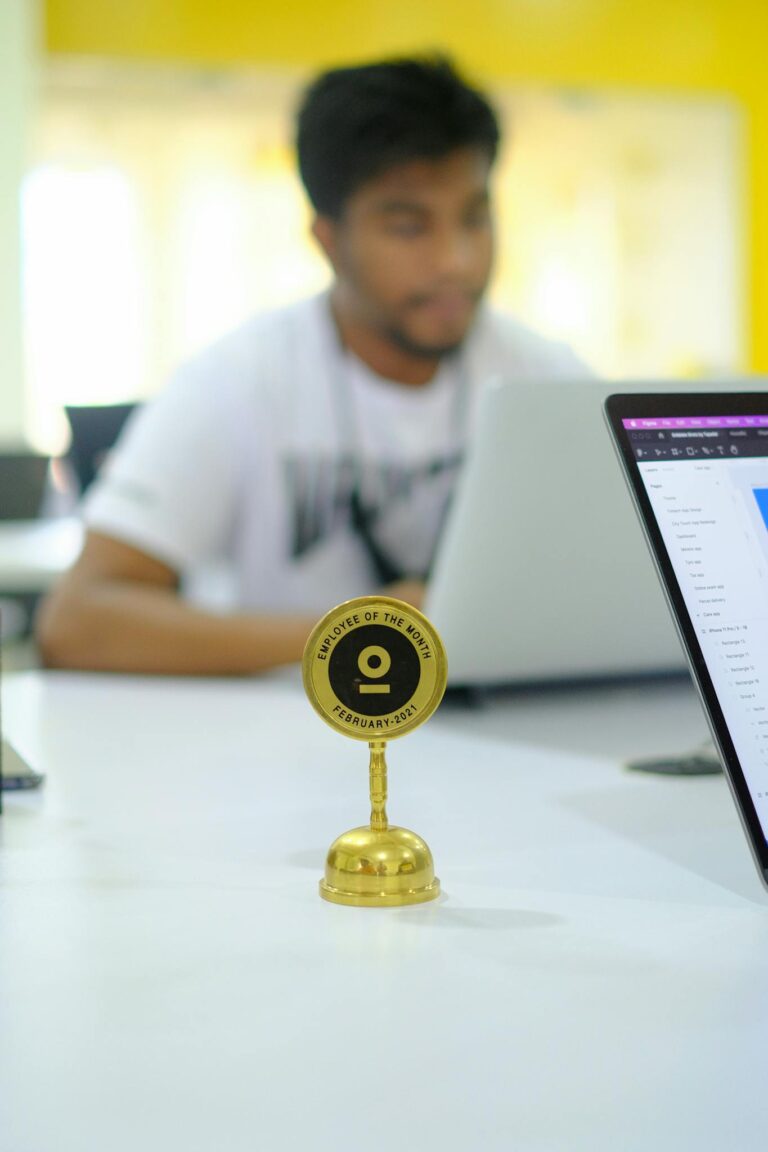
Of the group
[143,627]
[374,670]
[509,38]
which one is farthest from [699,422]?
[509,38]

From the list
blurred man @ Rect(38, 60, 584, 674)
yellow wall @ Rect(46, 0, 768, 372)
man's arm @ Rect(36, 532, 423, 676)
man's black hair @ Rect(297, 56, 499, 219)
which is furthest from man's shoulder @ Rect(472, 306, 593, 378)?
yellow wall @ Rect(46, 0, 768, 372)

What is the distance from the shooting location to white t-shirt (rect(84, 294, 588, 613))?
1.76 meters

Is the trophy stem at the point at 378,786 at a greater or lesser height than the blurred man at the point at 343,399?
lesser

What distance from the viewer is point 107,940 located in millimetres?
584

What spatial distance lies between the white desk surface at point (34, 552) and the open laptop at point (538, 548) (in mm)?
1032

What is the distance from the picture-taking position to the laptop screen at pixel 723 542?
62cm

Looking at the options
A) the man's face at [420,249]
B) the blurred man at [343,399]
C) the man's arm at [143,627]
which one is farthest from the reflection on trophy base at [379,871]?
the man's face at [420,249]

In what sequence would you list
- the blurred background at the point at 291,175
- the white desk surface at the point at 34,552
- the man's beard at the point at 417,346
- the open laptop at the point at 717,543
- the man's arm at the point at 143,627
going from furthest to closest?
the blurred background at the point at 291,175
the white desk surface at the point at 34,552
the man's beard at the point at 417,346
the man's arm at the point at 143,627
the open laptop at the point at 717,543

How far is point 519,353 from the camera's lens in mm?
1993

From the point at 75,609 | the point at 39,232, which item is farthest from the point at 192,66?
the point at 75,609

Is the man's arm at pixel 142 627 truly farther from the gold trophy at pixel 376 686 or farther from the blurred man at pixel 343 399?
the gold trophy at pixel 376 686

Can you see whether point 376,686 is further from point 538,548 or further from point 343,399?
point 343,399

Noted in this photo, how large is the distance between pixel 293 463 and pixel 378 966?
134 centimetres

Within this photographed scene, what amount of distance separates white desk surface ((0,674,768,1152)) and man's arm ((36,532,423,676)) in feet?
1.81
